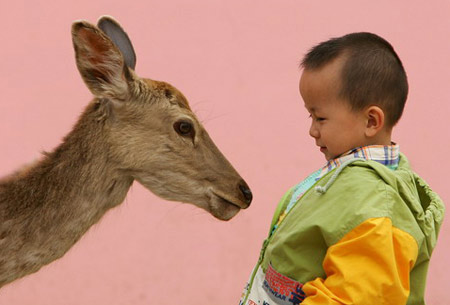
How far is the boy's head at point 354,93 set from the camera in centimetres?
114

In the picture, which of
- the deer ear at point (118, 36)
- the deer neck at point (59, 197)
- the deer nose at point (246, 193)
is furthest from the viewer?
the deer ear at point (118, 36)

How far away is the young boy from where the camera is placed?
958 mm

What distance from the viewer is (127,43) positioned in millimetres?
1771

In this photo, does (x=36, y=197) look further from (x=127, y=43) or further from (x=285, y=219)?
(x=285, y=219)

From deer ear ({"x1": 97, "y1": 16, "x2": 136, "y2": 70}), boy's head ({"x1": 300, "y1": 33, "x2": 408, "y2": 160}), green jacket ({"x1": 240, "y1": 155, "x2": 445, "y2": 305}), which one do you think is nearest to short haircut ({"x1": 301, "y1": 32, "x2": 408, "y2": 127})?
boy's head ({"x1": 300, "y1": 33, "x2": 408, "y2": 160})

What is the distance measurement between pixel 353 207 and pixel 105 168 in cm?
78

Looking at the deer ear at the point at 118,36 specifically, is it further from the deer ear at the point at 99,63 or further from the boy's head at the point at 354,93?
the boy's head at the point at 354,93

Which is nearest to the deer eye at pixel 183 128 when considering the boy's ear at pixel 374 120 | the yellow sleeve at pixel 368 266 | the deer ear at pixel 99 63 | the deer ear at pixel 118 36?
the deer ear at pixel 99 63

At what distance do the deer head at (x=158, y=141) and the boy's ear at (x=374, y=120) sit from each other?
21.1 inches

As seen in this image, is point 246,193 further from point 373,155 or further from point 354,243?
point 354,243

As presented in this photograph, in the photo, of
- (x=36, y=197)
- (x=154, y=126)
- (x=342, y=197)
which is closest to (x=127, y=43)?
(x=154, y=126)

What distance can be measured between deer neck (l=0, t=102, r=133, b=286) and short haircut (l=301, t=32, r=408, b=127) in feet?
2.16

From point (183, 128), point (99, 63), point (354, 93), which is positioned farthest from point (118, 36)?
point (354, 93)

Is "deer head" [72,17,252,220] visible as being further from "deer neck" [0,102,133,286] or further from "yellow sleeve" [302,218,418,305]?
"yellow sleeve" [302,218,418,305]
